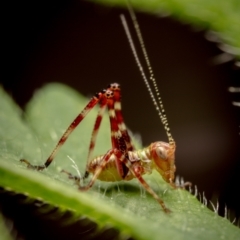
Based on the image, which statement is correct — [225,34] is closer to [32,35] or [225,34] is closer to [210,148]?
[210,148]

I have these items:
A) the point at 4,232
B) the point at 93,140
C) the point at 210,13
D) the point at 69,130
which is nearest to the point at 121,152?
the point at 93,140

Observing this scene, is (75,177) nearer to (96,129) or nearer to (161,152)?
(96,129)

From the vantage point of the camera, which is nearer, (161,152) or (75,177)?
(75,177)

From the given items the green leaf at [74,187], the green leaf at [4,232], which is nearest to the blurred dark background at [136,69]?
Answer: the green leaf at [74,187]

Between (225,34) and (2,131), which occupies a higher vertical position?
(225,34)

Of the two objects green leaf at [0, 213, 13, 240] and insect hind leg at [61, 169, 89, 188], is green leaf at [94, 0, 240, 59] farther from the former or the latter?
green leaf at [0, 213, 13, 240]

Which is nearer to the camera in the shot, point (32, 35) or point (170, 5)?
point (170, 5)

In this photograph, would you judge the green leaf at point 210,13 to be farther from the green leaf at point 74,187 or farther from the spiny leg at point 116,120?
the green leaf at point 74,187

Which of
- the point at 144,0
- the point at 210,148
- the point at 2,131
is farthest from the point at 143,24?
the point at 2,131
